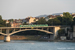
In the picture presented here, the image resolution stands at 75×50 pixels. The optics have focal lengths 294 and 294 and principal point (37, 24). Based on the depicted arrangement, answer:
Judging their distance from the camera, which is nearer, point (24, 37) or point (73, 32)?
point (73, 32)

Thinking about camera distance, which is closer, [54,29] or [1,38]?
[54,29]

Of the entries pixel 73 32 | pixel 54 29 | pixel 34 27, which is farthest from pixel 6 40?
pixel 73 32

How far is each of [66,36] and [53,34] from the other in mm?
7163

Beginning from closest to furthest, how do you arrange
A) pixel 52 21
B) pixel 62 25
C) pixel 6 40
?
pixel 6 40
pixel 62 25
pixel 52 21

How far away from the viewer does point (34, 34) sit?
18388 cm

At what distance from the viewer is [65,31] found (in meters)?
158

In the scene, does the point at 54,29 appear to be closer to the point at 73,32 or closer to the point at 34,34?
the point at 73,32

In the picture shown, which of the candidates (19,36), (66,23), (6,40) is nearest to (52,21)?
(66,23)

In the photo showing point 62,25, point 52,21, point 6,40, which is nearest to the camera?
point 6,40

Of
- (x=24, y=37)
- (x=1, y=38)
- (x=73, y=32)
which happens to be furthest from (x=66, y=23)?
(x=1, y=38)

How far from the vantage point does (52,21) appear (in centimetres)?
17912

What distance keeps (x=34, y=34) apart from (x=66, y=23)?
24459 millimetres

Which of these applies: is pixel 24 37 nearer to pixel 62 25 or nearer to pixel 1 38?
pixel 1 38

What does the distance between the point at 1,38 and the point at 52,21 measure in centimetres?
3471
